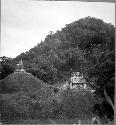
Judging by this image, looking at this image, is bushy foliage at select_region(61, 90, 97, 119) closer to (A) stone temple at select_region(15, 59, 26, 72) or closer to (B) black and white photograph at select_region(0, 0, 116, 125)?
(B) black and white photograph at select_region(0, 0, 116, 125)

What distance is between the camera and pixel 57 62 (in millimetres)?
3467

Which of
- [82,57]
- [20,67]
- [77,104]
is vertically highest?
[82,57]

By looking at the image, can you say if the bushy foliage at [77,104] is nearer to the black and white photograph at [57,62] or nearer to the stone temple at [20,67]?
the black and white photograph at [57,62]

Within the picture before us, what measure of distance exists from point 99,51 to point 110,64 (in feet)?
0.77

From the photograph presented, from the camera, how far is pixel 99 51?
351 cm

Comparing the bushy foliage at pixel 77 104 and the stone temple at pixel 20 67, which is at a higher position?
the stone temple at pixel 20 67

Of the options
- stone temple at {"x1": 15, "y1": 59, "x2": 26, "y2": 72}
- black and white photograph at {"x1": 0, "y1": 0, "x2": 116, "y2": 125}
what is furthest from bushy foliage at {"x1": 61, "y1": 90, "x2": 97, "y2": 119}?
stone temple at {"x1": 15, "y1": 59, "x2": 26, "y2": 72}

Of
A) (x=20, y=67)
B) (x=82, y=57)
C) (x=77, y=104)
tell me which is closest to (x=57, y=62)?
(x=82, y=57)

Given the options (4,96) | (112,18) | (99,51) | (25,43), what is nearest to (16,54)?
(25,43)

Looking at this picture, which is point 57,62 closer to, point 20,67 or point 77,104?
point 20,67

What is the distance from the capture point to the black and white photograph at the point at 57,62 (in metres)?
3.38

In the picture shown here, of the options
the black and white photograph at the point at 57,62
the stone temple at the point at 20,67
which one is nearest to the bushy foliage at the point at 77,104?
the black and white photograph at the point at 57,62

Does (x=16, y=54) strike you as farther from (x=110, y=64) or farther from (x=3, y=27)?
(x=110, y=64)

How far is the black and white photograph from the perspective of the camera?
3375 millimetres
